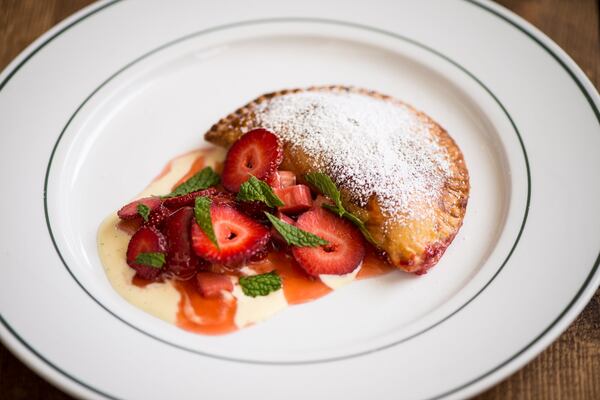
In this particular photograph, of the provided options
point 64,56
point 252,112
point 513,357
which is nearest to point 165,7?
point 64,56

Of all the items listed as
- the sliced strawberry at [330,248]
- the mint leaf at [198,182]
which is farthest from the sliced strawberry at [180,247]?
the sliced strawberry at [330,248]

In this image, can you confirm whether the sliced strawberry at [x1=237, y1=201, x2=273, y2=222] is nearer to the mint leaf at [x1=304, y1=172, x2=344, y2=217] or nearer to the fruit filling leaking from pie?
the fruit filling leaking from pie

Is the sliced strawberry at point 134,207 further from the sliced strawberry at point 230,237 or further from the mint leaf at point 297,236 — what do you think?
the mint leaf at point 297,236

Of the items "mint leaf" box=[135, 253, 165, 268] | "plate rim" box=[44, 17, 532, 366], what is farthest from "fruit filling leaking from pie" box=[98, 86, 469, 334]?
"plate rim" box=[44, 17, 532, 366]

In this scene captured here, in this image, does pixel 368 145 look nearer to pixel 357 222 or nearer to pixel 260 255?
pixel 357 222

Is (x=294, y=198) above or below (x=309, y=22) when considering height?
below

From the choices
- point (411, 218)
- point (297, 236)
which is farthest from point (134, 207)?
point (411, 218)
